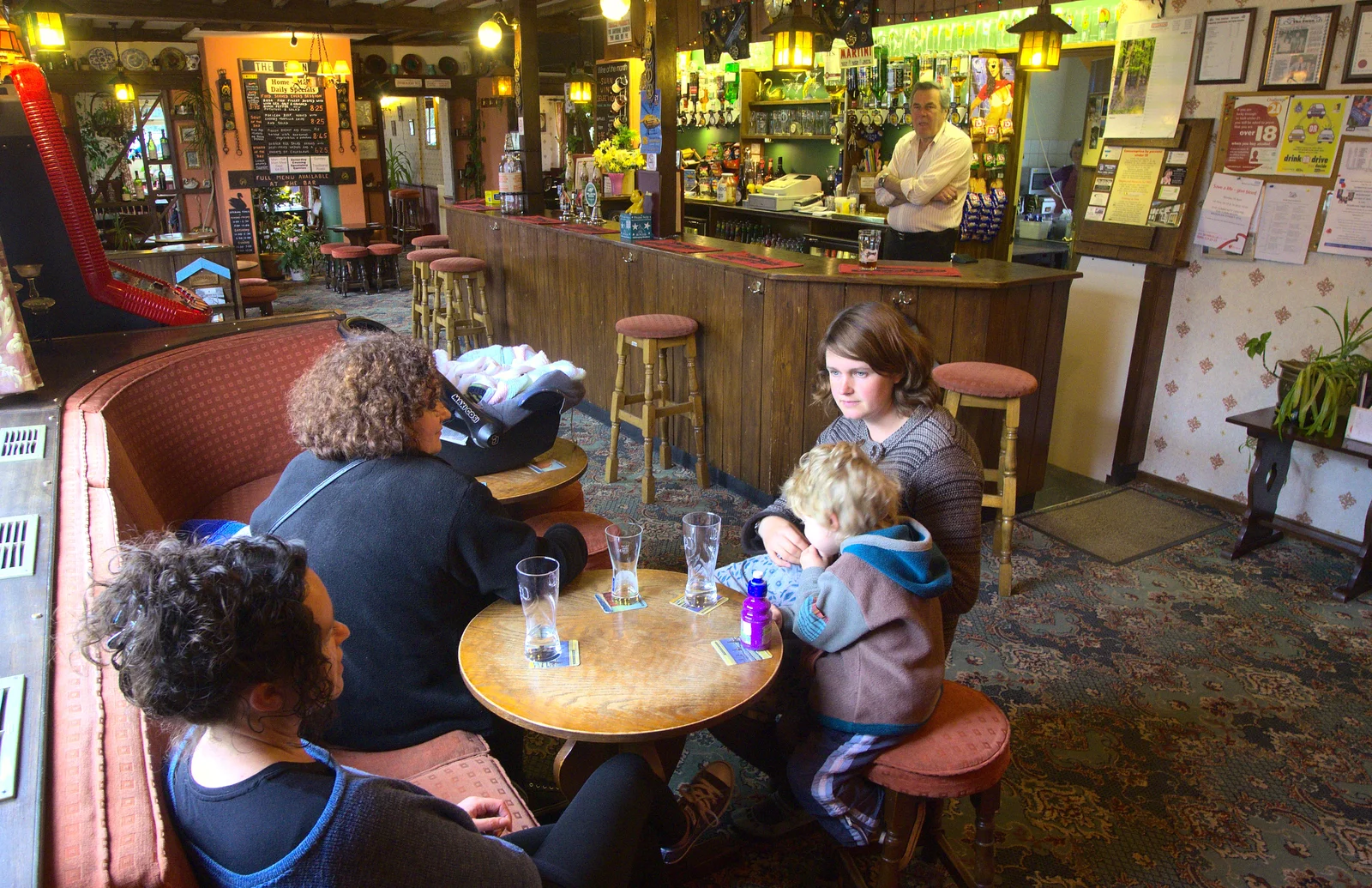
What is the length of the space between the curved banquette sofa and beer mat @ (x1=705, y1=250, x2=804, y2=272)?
1626 millimetres

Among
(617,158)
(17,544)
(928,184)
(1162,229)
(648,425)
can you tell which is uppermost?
(617,158)

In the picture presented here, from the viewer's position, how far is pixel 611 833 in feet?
5.04

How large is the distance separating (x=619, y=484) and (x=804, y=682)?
2816 mm

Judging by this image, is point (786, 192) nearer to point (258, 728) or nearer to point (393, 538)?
point (393, 538)

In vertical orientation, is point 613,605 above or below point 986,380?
below

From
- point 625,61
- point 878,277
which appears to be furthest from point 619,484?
point 625,61

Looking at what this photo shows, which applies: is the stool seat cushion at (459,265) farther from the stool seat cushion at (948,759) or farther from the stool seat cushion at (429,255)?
→ the stool seat cushion at (948,759)

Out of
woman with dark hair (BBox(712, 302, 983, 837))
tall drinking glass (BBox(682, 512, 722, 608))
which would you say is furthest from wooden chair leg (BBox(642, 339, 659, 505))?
tall drinking glass (BBox(682, 512, 722, 608))

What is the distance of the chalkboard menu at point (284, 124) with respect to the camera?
10.4 metres

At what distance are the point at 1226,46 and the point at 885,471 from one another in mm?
3322

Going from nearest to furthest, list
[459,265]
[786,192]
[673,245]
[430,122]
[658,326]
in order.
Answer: [658,326], [673,245], [459,265], [786,192], [430,122]

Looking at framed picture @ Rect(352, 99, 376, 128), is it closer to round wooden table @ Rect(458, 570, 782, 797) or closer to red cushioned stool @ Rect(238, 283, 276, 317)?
red cushioned stool @ Rect(238, 283, 276, 317)

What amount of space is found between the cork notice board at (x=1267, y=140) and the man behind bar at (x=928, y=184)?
1396 millimetres

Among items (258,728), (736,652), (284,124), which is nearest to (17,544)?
(258,728)
